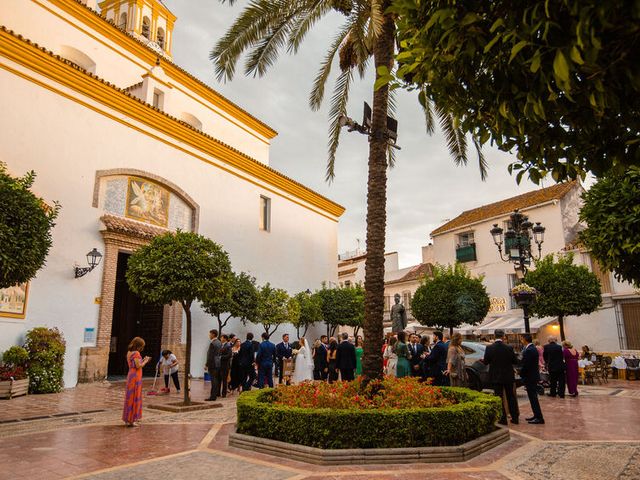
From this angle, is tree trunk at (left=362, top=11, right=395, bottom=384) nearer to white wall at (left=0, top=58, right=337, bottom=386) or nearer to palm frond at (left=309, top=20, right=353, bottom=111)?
palm frond at (left=309, top=20, right=353, bottom=111)

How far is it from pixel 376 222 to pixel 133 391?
5.39 m

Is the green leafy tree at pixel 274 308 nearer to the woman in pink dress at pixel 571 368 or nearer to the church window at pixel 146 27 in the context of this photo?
the woman in pink dress at pixel 571 368

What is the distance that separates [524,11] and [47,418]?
997cm

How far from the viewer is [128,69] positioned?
795 inches

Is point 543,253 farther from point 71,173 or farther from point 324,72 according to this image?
point 71,173

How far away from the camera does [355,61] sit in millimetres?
12211

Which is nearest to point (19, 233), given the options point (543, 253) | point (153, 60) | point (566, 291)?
point (153, 60)

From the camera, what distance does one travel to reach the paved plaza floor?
18.0ft

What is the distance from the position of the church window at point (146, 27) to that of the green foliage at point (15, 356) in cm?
1871

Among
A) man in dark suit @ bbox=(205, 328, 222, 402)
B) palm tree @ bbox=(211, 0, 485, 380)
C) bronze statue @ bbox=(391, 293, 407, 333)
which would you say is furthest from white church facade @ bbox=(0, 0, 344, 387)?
bronze statue @ bbox=(391, 293, 407, 333)

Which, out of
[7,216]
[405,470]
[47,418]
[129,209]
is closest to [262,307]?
[129,209]

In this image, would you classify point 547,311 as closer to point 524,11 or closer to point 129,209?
point 129,209

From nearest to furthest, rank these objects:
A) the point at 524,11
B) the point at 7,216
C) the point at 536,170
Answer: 1. the point at 524,11
2. the point at 536,170
3. the point at 7,216

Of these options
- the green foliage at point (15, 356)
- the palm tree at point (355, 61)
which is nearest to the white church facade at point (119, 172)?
the green foliage at point (15, 356)
